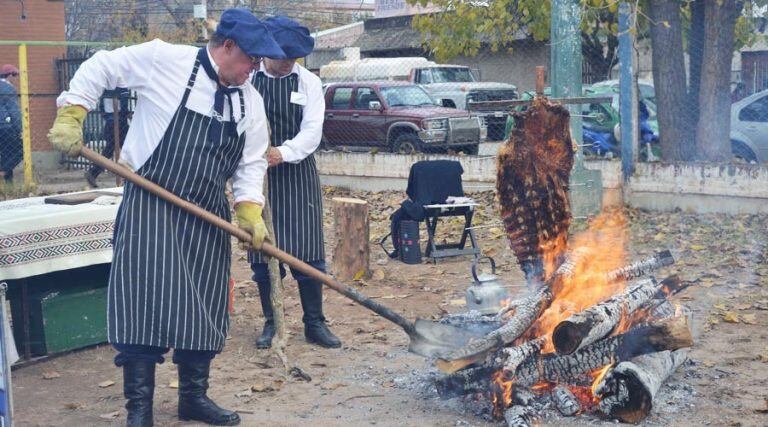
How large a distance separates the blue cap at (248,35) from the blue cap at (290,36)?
52.3 inches

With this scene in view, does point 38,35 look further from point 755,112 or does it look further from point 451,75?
point 755,112

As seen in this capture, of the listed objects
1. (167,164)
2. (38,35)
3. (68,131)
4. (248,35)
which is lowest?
(167,164)

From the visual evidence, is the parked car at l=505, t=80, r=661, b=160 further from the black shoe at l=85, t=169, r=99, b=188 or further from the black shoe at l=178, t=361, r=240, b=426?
the black shoe at l=178, t=361, r=240, b=426

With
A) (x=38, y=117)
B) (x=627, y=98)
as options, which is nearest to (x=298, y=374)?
(x=627, y=98)

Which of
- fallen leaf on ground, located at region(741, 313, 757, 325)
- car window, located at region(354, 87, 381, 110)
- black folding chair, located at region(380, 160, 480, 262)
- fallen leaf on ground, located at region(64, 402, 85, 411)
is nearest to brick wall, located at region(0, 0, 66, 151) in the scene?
car window, located at region(354, 87, 381, 110)

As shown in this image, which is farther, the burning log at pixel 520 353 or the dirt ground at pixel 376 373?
the dirt ground at pixel 376 373

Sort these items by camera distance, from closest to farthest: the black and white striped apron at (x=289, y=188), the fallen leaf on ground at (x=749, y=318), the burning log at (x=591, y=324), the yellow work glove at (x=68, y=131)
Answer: the yellow work glove at (x=68, y=131), the burning log at (x=591, y=324), the black and white striped apron at (x=289, y=188), the fallen leaf on ground at (x=749, y=318)

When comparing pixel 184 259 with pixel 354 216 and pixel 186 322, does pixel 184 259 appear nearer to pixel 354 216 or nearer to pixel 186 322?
pixel 186 322

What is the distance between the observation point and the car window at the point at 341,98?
18.5 m

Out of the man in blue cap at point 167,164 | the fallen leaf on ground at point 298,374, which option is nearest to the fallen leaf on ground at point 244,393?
the fallen leaf on ground at point 298,374

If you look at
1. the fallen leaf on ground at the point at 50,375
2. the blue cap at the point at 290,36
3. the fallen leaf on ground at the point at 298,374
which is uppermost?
the blue cap at the point at 290,36

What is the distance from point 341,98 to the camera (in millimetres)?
18672

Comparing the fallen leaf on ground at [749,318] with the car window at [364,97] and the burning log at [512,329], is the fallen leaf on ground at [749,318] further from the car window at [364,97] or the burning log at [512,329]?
the car window at [364,97]

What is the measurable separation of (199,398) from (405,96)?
1397 cm
